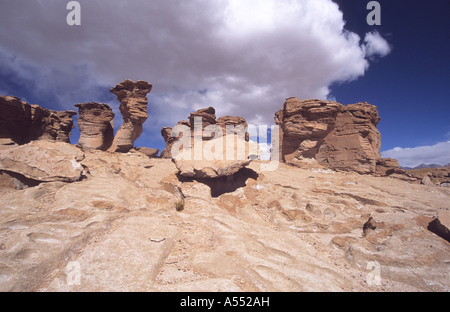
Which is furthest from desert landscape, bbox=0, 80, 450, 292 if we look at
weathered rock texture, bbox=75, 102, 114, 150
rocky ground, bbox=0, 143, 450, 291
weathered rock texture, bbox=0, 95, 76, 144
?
weathered rock texture, bbox=0, 95, 76, 144

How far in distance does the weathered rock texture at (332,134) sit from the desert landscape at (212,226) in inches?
7.3

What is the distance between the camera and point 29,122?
19.1 m

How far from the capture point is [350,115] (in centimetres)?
1409

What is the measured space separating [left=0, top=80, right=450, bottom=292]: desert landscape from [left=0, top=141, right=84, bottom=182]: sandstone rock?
0.03 metres

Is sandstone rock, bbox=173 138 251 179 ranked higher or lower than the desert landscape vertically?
higher

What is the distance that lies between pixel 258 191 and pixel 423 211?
→ 6.27 m

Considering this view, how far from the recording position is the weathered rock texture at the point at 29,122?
17141 mm

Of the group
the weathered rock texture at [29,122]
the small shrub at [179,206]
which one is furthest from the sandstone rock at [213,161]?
the weathered rock texture at [29,122]

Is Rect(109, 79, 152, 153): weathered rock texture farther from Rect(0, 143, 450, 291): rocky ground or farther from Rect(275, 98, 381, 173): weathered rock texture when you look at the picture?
Rect(275, 98, 381, 173): weathered rock texture

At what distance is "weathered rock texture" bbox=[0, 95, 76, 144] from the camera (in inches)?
675

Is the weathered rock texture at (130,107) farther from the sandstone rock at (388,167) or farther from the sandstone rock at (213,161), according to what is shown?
the sandstone rock at (388,167)

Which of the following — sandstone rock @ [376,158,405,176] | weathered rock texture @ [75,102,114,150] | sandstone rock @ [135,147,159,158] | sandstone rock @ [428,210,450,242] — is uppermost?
weathered rock texture @ [75,102,114,150]
